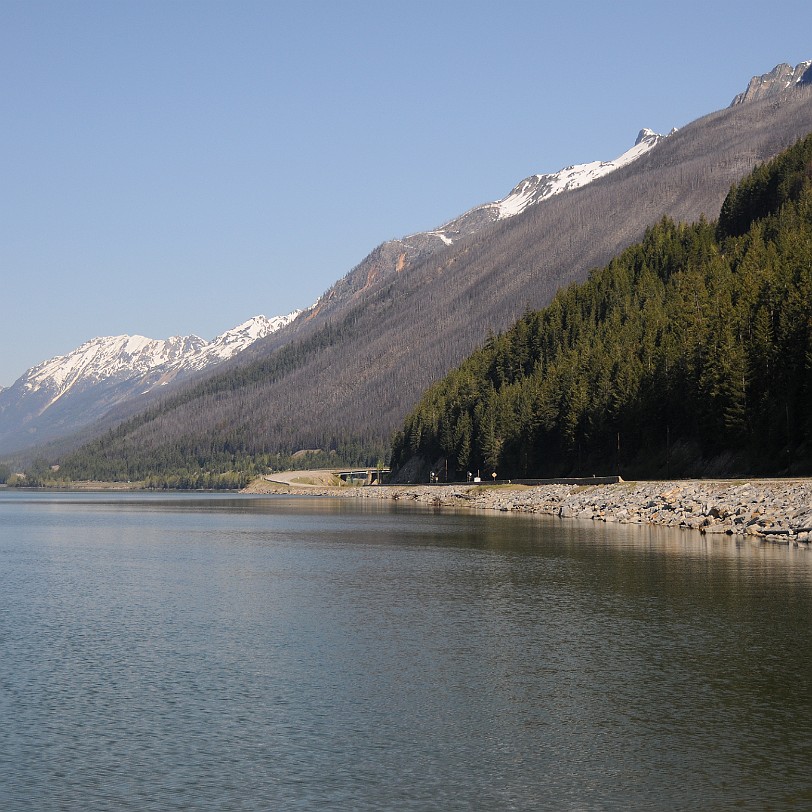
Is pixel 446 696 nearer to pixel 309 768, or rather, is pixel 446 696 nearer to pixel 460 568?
pixel 309 768

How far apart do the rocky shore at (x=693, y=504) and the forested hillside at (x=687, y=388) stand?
29.9 feet

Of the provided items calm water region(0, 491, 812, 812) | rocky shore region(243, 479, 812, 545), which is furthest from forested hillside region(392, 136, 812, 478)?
calm water region(0, 491, 812, 812)

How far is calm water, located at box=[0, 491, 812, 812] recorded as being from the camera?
22.7 meters

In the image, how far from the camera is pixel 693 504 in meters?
92.9

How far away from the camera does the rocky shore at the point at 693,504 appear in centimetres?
7719

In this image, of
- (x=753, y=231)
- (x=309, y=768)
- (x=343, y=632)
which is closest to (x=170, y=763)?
(x=309, y=768)

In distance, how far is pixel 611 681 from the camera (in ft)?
104

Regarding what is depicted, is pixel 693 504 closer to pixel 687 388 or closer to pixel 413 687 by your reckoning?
pixel 687 388

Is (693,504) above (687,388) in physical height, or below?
below

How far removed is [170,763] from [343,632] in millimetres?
16410

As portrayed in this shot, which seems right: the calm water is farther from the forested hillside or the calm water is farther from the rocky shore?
the forested hillside

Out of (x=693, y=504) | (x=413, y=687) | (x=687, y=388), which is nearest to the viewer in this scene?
(x=413, y=687)

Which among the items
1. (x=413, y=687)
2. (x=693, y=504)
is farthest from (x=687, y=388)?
(x=413, y=687)

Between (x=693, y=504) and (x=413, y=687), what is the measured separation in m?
66.2
